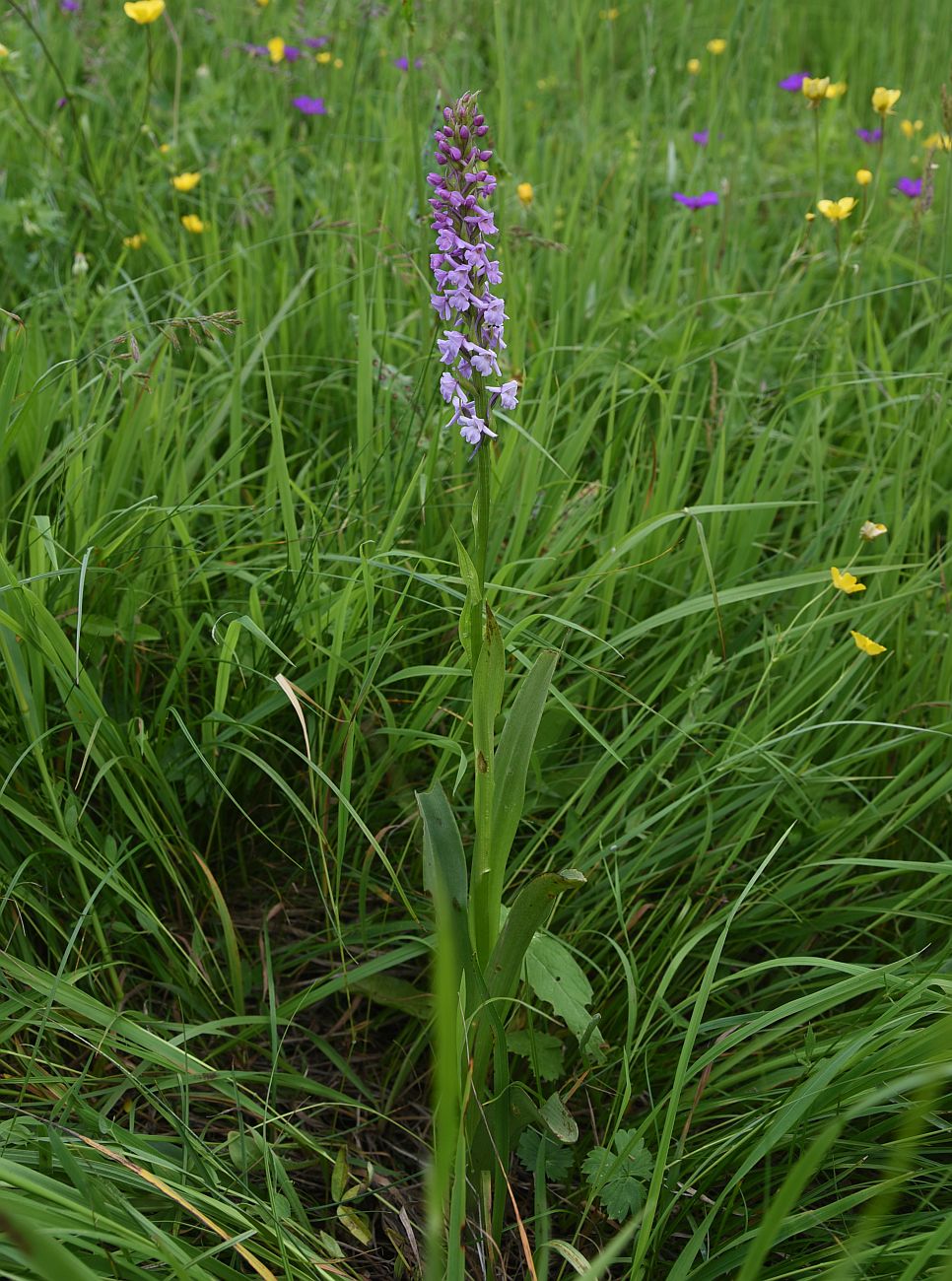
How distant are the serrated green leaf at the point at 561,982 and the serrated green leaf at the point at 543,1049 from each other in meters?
0.06

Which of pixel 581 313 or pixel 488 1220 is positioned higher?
pixel 581 313

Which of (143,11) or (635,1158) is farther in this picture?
(143,11)

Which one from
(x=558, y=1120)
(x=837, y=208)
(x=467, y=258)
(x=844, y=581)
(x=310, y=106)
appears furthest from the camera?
(x=310, y=106)

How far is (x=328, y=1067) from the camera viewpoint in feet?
4.48

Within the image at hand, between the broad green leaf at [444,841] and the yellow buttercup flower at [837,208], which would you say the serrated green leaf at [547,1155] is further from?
the yellow buttercup flower at [837,208]

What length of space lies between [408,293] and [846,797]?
142 cm

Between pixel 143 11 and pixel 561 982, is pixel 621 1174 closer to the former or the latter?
pixel 561 982

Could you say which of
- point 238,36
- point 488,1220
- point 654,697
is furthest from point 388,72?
point 488,1220

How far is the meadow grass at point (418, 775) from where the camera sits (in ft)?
3.59

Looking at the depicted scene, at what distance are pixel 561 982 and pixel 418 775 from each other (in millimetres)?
451

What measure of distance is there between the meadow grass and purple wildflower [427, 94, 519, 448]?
291 mm

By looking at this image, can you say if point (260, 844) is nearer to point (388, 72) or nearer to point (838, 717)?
point (838, 717)

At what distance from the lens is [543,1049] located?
4.00 feet

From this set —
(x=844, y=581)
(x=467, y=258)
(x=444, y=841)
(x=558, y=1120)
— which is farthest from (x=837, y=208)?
(x=558, y=1120)
